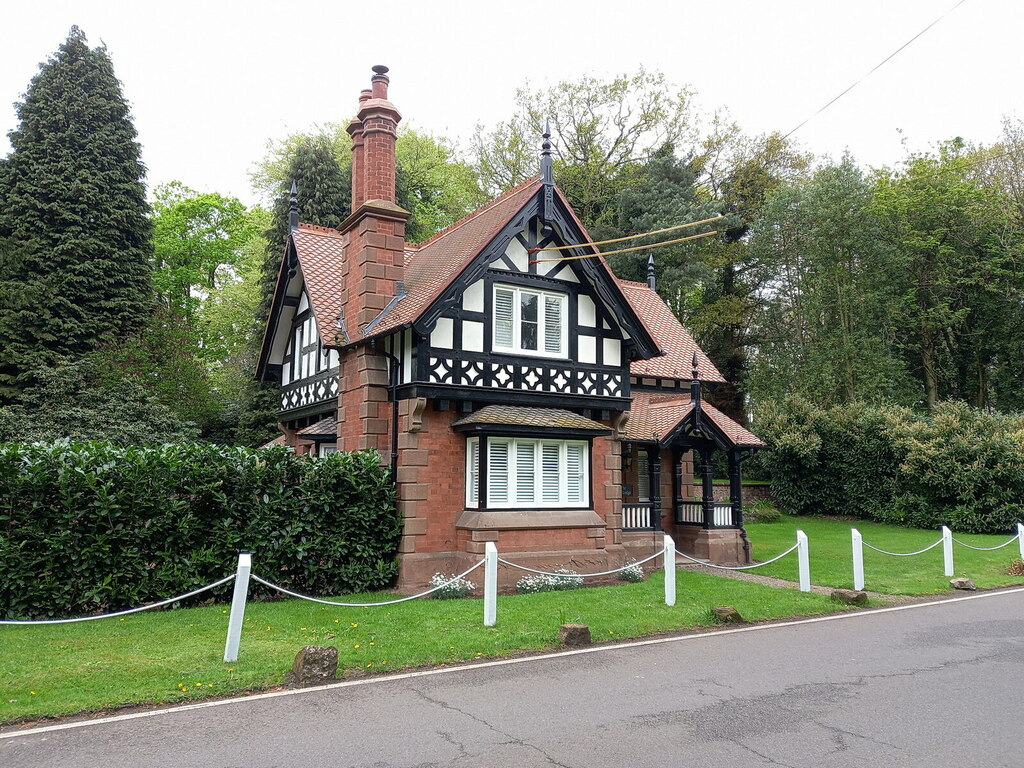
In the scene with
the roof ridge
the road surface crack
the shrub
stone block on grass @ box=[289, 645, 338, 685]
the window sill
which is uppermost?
the roof ridge

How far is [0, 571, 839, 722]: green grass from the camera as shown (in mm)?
8273

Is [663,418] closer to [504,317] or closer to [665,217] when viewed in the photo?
[504,317]

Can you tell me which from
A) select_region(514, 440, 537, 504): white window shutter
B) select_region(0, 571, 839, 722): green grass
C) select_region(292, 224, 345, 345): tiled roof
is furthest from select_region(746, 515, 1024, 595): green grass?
select_region(292, 224, 345, 345): tiled roof

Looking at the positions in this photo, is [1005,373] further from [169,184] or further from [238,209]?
[169,184]

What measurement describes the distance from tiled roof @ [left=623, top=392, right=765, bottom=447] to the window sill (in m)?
3.17

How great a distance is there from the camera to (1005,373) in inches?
1549

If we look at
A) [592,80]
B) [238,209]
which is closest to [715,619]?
[592,80]

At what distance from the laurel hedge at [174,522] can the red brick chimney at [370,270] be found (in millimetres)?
1452

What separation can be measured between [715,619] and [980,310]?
120 ft

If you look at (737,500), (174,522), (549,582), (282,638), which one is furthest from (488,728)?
(737,500)

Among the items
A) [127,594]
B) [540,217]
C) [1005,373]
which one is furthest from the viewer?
[1005,373]

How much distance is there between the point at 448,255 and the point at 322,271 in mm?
4147

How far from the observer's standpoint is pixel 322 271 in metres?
20.1

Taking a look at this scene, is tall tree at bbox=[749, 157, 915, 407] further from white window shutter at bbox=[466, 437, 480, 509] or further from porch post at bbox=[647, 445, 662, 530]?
white window shutter at bbox=[466, 437, 480, 509]
